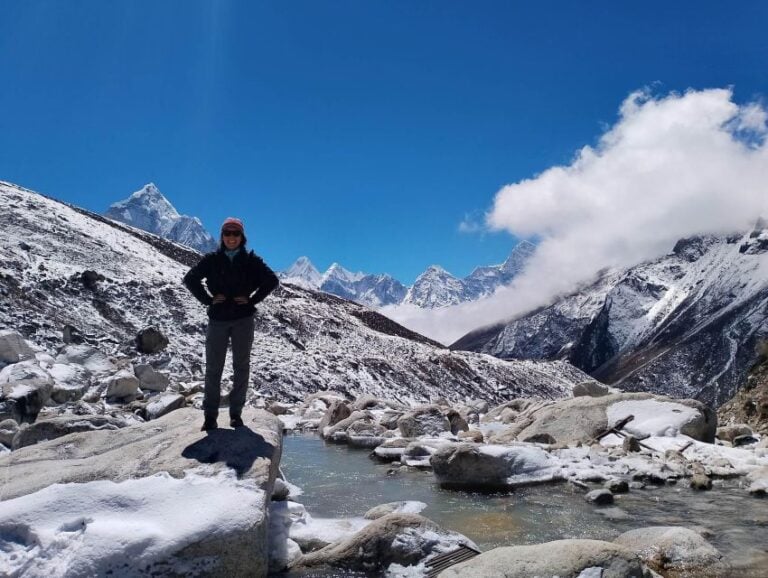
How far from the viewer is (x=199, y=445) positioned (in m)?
7.12

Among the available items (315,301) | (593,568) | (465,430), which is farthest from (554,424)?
(315,301)

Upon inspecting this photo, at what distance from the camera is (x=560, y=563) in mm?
5504

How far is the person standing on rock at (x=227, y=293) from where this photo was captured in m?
7.83

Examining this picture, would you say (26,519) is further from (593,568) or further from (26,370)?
(26,370)

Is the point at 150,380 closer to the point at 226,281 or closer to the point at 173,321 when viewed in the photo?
the point at 226,281

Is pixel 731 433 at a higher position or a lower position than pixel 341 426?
lower

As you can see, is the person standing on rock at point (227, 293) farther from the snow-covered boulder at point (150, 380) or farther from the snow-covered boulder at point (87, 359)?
the snow-covered boulder at point (150, 380)

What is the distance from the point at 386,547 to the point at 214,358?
3.51 m

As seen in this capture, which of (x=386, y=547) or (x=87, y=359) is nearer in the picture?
(x=386, y=547)

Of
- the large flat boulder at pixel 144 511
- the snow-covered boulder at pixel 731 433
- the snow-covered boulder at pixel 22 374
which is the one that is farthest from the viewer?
the snow-covered boulder at pixel 22 374

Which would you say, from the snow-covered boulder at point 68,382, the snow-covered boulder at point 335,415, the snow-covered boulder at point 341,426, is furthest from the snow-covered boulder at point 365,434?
the snow-covered boulder at point 68,382

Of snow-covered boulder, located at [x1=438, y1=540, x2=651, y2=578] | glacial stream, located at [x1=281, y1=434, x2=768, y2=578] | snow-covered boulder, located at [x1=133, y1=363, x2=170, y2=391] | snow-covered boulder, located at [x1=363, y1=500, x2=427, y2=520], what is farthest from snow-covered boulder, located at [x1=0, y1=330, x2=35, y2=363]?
snow-covered boulder, located at [x1=438, y1=540, x2=651, y2=578]

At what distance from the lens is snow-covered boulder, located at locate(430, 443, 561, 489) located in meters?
11.8

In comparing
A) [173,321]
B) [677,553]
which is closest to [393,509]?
[677,553]
